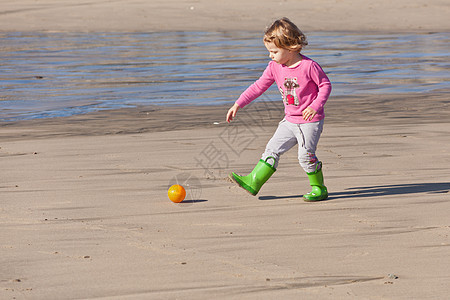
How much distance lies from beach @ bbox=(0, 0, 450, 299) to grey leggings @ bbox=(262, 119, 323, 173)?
32cm

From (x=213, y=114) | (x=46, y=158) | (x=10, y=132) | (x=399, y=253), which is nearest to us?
(x=399, y=253)

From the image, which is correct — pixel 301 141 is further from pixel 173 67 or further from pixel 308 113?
pixel 173 67

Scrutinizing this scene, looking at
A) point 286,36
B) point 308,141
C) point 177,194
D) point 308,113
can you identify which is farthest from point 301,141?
point 177,194

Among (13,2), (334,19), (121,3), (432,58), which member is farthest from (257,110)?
(13,2)

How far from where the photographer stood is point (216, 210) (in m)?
5.37

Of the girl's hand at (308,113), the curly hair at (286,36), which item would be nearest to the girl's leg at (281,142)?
the girl's hand at (308,113)

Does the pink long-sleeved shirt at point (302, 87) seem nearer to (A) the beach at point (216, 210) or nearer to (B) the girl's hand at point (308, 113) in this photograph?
(B) the girl's hand at point (308, 113)

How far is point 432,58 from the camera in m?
16.9

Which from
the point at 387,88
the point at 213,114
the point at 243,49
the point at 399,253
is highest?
the point at 243,49

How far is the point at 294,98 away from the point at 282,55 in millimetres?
334

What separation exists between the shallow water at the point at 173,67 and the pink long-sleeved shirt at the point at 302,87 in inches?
214

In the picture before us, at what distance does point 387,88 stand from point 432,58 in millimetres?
4981

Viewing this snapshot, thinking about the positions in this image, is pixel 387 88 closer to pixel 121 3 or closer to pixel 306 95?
pixel 306 95

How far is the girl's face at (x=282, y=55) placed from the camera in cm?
538
